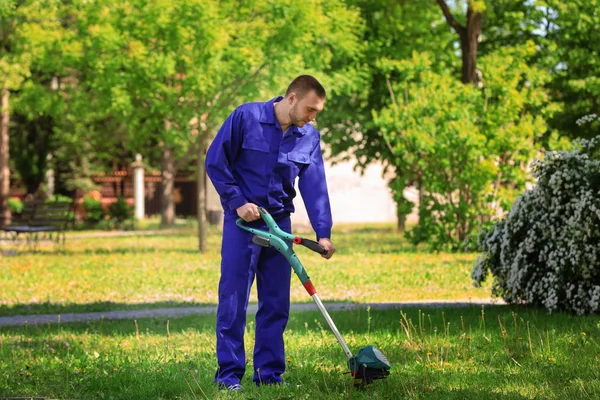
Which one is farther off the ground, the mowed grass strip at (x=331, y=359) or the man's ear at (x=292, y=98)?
the man's ear at (x=292, y=98)

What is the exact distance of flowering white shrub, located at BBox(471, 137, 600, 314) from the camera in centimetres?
947

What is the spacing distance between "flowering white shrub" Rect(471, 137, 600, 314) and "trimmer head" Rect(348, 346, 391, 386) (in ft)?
13.2

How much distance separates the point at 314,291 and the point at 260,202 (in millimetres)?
638

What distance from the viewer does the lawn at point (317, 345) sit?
6023 millimetres

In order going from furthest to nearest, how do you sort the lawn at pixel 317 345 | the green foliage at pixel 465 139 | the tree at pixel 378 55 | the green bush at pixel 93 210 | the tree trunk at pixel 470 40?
1. the green bush at pixel 93 210
2. the tree at pixel 378 55
3. the tree trunk at pixel 470 40
4. the green foliage at pixel 465 139
5. the lawn at pixel 317 345

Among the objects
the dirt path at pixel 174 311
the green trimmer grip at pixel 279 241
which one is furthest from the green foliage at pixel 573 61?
the green trimmer grip at pixel 279 241

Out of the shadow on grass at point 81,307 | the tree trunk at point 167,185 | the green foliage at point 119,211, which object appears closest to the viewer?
the shadow on grass at point 81,307

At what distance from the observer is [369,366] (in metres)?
5.75

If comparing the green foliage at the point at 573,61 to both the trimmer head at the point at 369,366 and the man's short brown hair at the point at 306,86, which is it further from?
the trimmer head at the point at 369,366

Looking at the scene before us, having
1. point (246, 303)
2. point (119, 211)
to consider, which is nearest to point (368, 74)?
point (119, 211)

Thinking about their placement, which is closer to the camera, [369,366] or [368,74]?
[369,366]

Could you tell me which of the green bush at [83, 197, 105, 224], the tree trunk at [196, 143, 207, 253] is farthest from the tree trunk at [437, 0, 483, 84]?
the green bush at [83, 197, 105, 224]

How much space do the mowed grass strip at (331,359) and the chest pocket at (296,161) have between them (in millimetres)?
1257

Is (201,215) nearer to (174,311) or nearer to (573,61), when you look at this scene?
(174,311)
